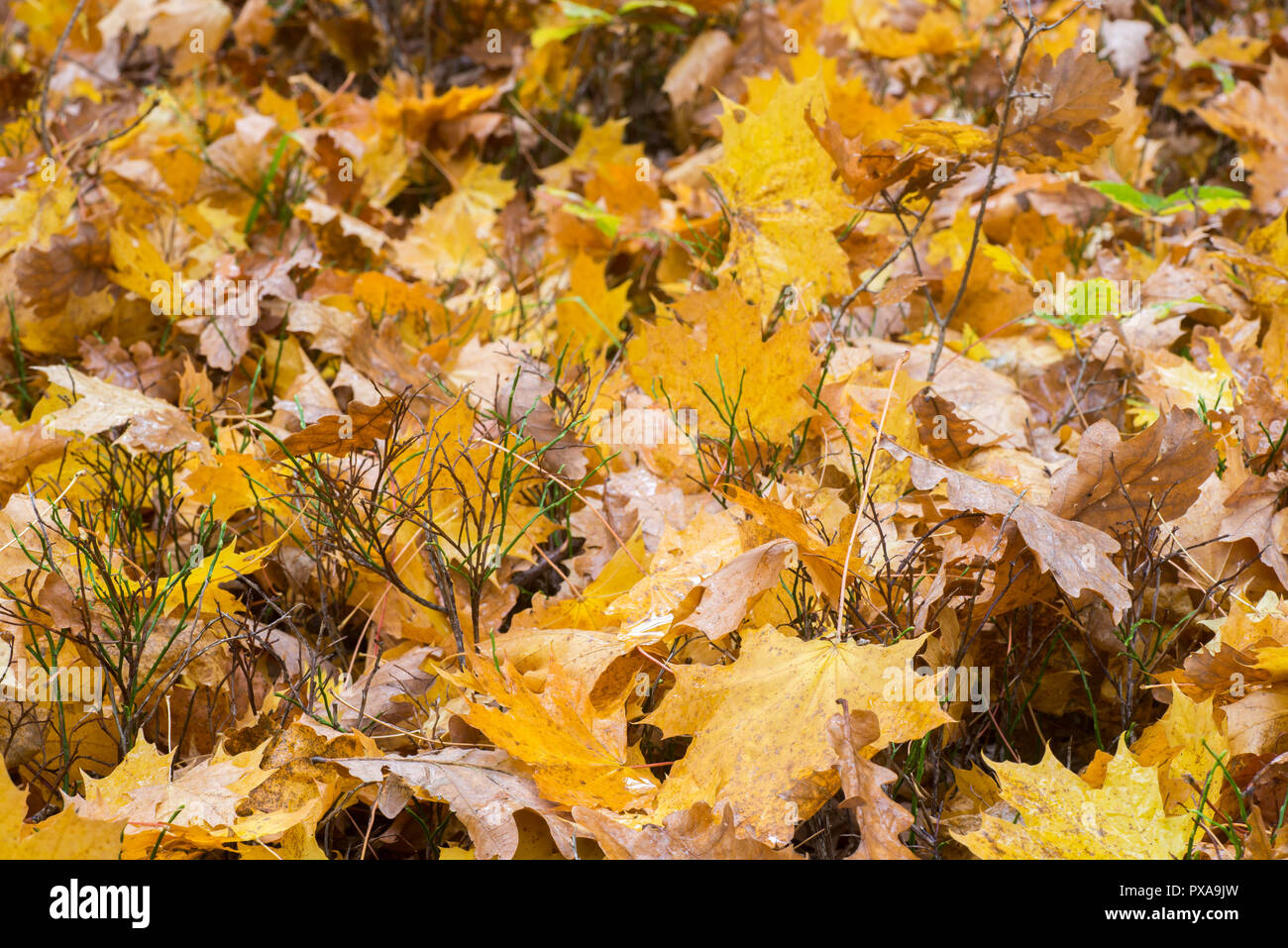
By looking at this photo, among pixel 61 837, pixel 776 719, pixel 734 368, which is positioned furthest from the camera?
pixel 734 368

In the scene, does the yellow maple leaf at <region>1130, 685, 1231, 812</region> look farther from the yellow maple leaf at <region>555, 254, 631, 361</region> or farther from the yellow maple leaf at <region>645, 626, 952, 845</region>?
the yellow maple leaf at <region>555, 254, 631, 361</region>

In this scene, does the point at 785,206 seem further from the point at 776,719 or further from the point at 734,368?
the point at 776,719

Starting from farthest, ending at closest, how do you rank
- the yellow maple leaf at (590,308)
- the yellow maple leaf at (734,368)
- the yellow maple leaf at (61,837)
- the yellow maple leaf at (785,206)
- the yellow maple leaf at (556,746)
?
the yellow maple leaf at (590,308), the yellow maple leaf at (785,206), the yellow maple leaf at (734,368), the yellow maple leaf at (556,746), the yellow maple leaf at (61,837)

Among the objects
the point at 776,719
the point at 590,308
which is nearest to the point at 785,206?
the point at 590,308

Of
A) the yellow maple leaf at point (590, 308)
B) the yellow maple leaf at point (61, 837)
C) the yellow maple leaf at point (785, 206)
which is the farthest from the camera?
the yellow maple leaf at point (590, 308)

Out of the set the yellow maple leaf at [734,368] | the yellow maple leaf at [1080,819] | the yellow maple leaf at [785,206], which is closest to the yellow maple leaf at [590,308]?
the yellow maple leaf at [785,206]

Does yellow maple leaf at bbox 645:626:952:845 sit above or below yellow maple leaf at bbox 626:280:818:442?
below

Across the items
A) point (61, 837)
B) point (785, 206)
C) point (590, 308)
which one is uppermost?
point (785, 206)

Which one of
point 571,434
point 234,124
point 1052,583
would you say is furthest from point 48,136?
point 1052,583

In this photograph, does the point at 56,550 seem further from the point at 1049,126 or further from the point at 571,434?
the point at 1049,126

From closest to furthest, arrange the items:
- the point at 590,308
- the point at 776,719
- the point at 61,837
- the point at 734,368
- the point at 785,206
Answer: the point at 61,837 → the point at 776,719 → the point at 734,368 → the point at 785,206 → the point at 590,308

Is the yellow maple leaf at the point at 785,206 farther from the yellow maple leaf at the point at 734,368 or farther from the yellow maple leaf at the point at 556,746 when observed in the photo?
the yellow maple leaf at the point at 556,746

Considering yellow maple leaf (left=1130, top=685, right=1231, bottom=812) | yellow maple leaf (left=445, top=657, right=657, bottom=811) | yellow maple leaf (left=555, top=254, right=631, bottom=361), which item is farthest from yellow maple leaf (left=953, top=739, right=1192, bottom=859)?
yellow maple leaf (left=555, top=254, right=631, bottom=361)

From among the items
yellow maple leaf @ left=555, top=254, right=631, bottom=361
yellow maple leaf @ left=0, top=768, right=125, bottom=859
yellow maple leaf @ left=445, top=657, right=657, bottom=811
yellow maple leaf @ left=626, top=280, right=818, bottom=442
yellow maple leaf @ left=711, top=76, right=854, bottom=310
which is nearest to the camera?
yellow maple leaf @ left=0, top=768, right=125, bottom=859
